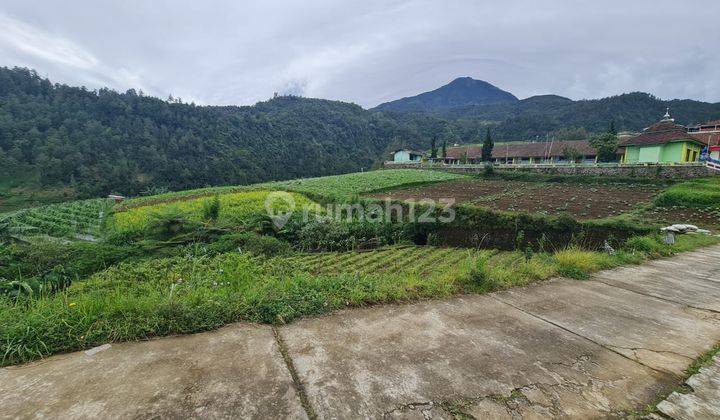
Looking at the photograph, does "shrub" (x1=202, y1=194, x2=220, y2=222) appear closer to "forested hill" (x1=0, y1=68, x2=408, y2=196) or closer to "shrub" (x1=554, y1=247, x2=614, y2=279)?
"shrub" (x1=554, y1=247, x2=614, y2=279)

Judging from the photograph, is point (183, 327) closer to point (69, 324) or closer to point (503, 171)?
point (69, 324)

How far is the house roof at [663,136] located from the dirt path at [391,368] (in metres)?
35.3

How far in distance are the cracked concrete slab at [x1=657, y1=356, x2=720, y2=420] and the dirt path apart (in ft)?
0.31

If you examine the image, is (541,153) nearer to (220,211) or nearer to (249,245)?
(220,211)

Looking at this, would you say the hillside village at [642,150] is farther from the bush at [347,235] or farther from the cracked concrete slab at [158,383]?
the cracked concrete slab at [158,383]

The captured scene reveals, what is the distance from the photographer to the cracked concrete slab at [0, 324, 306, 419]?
1.60m

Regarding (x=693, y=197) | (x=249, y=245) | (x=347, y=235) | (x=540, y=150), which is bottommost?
(x=347, y=235)

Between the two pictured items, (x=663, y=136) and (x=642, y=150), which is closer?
(x=663, y=136)

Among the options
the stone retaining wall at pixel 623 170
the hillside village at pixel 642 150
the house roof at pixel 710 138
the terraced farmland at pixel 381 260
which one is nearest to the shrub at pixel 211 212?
the terraced farmland at pixel 381 260

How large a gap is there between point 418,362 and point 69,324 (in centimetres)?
260

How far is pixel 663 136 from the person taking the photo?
2844 centimetres

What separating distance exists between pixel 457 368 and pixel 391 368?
44 cm

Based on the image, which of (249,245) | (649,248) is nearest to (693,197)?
(649,248)

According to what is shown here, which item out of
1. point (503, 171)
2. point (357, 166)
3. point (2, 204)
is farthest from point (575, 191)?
point (2, 204)
